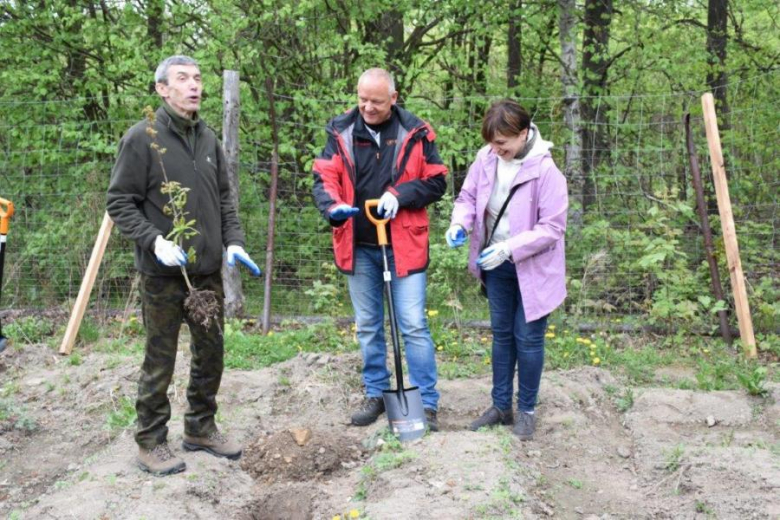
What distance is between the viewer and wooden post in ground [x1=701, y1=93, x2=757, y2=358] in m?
5.89

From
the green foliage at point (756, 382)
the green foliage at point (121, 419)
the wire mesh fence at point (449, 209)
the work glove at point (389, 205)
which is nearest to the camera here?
the work glove at point (389, 205)

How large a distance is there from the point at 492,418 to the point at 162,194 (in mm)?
2191

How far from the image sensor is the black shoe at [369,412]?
4660 mm

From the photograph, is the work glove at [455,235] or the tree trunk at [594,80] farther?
the tree trunk at [594,80]

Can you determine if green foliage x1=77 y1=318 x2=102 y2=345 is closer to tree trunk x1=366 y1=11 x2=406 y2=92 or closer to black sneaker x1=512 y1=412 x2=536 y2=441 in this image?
black sneaker x1=512 y1=412 x2=536 y2=441

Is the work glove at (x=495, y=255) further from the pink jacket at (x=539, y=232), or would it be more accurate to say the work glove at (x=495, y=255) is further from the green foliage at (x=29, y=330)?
the green foliage at (x=29, y=330)

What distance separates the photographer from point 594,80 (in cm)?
884

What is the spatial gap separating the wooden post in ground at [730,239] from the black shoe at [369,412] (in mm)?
2896

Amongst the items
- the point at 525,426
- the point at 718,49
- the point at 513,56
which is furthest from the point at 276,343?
the point at 718,49

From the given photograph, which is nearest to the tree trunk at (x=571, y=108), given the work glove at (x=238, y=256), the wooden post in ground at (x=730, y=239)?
the wooden post in ground at (x=730, y=239)

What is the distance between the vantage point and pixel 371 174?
436cm

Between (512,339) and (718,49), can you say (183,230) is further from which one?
(718,49)

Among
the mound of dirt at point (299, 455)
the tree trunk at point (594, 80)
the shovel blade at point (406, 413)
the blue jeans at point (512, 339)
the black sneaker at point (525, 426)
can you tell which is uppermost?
the tree trunk at point (594, 80)

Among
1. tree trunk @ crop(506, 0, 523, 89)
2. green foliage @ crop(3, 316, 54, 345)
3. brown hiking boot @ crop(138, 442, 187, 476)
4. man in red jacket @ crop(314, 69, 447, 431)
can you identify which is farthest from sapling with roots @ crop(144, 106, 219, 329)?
tree trunk @ crop(506, 0, 523, 89)
